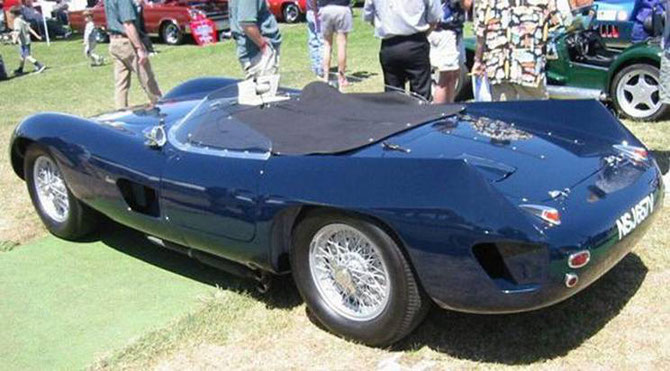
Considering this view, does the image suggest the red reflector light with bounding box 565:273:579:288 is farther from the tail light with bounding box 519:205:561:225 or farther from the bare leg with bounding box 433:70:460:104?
the bare leg with bounding box 433:70:460:104

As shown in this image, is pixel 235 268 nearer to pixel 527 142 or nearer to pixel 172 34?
pixel 527 142

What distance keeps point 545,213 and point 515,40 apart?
8.37 ft

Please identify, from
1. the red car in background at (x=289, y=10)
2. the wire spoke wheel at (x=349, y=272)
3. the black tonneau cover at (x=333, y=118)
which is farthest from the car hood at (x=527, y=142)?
the red car in background at (x=289, y=10)

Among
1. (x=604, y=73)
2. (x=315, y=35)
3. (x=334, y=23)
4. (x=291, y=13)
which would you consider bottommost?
(x=291, y=13)

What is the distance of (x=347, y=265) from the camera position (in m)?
3.15

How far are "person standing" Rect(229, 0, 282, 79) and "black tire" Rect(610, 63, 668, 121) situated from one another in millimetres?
3218

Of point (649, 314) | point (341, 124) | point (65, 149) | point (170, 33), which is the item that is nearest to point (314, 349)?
point (341, 124)

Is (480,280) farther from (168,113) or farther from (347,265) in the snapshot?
(168,113)

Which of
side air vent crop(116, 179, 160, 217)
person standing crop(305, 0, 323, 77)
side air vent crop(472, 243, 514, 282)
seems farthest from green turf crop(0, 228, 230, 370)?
person standing crop(305, 0, 323, 77)

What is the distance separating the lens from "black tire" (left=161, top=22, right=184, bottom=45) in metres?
17.5

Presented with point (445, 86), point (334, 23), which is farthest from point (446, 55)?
point (334, 23)

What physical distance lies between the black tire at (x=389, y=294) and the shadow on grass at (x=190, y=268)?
424 millimetres

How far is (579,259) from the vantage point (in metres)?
2.73

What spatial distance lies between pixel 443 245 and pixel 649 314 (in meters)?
1.25
